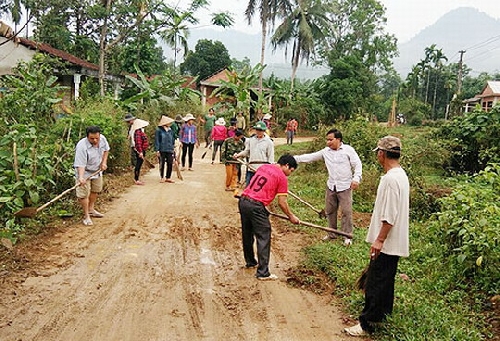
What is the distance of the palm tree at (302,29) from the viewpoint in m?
31.7

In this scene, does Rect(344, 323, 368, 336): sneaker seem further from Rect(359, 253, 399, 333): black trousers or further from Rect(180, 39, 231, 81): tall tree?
Rect(180, 39, 231, 81): tall tree

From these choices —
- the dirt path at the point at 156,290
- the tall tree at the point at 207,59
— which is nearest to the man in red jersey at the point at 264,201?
the dirt path at the point at 156,290

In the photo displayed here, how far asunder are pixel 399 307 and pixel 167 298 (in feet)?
7.59

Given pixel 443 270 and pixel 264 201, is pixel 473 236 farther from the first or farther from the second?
pixel 264 201

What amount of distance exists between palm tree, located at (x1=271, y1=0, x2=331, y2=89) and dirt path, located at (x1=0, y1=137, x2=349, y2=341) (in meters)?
26.3

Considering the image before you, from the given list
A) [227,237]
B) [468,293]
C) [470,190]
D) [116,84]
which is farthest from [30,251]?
[116,84]

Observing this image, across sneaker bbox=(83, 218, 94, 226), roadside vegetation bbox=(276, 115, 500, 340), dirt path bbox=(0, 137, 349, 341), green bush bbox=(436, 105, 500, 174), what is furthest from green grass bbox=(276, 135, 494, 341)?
green bush bbox=(436, 105, 500, 174)

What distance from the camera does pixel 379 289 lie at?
13.8 feet

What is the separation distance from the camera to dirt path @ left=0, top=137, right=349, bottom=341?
4.21 metres

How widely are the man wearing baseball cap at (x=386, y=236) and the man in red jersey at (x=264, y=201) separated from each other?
1.37 metres

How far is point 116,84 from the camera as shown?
24.6m

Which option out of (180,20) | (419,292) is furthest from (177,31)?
(419,292)

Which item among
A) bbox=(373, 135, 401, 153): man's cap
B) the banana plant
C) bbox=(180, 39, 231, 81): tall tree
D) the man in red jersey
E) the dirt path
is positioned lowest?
the dirt path

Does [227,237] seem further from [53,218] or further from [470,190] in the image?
[470,190]
